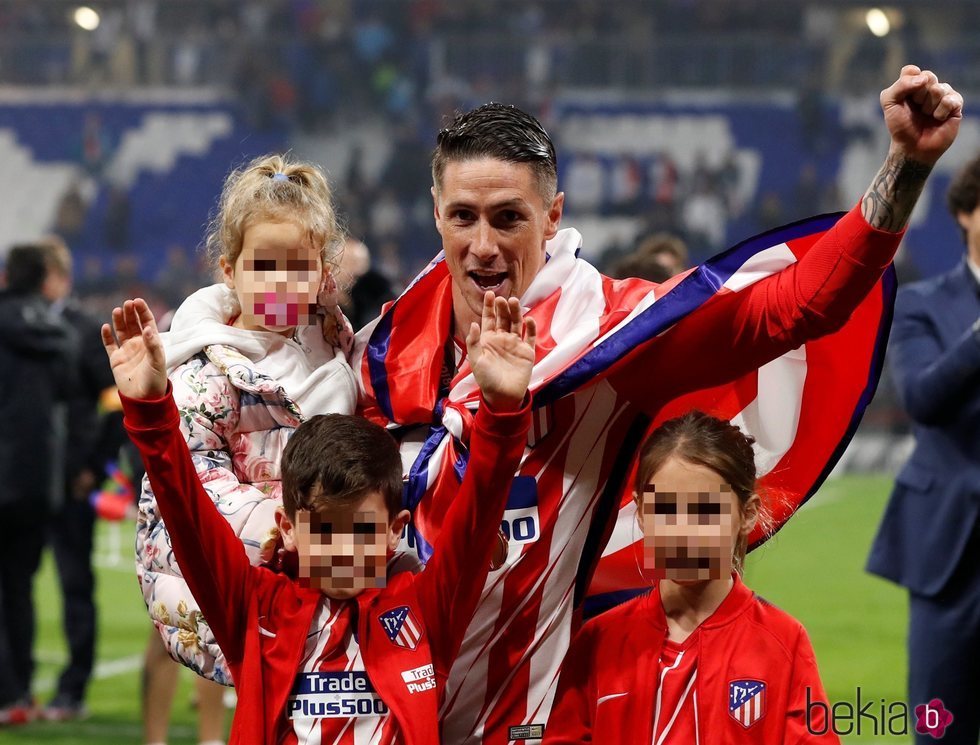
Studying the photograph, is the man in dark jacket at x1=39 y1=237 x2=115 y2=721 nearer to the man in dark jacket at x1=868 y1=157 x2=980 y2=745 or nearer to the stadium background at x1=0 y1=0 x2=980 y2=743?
the man in dark jacket at x1=868 y1=157 x2=980 y2=745

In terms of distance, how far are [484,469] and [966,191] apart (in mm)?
2207

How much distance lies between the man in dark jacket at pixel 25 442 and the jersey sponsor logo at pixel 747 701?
16.5 feet

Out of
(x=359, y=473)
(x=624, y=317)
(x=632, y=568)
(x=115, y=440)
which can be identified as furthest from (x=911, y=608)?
(x=115, y=440)

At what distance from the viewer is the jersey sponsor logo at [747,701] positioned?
2252 mm

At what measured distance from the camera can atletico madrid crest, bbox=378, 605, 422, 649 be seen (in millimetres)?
2266

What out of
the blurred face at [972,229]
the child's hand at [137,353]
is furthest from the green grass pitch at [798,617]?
the child's hand at [137,353]

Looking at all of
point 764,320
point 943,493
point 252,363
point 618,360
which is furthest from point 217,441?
point 943,493

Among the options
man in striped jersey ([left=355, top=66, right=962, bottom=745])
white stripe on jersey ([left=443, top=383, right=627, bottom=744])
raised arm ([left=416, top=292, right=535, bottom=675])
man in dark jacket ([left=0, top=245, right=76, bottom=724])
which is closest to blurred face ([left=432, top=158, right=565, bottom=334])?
man in striped jersey ([left=355, top=66, right=962, bottom=745])

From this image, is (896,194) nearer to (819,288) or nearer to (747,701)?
(819,288)

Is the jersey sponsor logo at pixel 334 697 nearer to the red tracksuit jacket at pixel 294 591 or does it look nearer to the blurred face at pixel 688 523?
the red tracksuit jacket at pixel 294 591

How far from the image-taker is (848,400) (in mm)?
2738

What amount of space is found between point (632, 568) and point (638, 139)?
20.6m

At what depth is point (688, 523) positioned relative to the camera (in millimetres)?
2330

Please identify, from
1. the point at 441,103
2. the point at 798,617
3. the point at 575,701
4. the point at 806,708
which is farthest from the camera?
the point at 441,103
